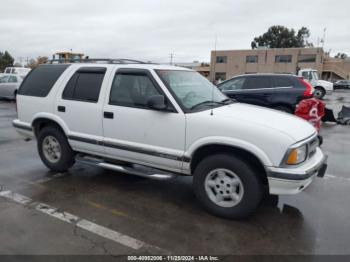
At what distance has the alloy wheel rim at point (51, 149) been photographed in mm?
4973

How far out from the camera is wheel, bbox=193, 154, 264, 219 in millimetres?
3418

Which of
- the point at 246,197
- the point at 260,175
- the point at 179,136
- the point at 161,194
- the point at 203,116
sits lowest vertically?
the point at 161,194

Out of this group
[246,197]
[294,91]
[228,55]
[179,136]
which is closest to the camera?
[246,197]

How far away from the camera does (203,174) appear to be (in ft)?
12.0

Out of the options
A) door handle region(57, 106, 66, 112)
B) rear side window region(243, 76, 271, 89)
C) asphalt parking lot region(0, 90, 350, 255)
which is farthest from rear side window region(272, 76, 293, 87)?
door handle region(57, 106, 66, 112)

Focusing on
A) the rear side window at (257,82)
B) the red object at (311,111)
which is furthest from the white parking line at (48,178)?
the rear side window at (257,82)

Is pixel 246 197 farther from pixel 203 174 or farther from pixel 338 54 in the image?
pixel 338 54

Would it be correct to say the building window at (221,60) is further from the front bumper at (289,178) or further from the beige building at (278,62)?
the front bumper at (289,178)

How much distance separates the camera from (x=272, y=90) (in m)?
9.55

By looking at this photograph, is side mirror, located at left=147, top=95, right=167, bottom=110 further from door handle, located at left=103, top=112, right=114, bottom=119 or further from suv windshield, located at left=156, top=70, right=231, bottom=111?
door handle, located at left=103, top=112, right=114, bottom=119

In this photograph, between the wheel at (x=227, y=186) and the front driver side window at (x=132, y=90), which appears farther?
the front driver side window at (x=132, y=90)

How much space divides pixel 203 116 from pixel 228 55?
56981 mm

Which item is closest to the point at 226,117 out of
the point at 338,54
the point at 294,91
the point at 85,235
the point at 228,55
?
the point at 85,235

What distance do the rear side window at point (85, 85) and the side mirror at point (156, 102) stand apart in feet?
3.58
